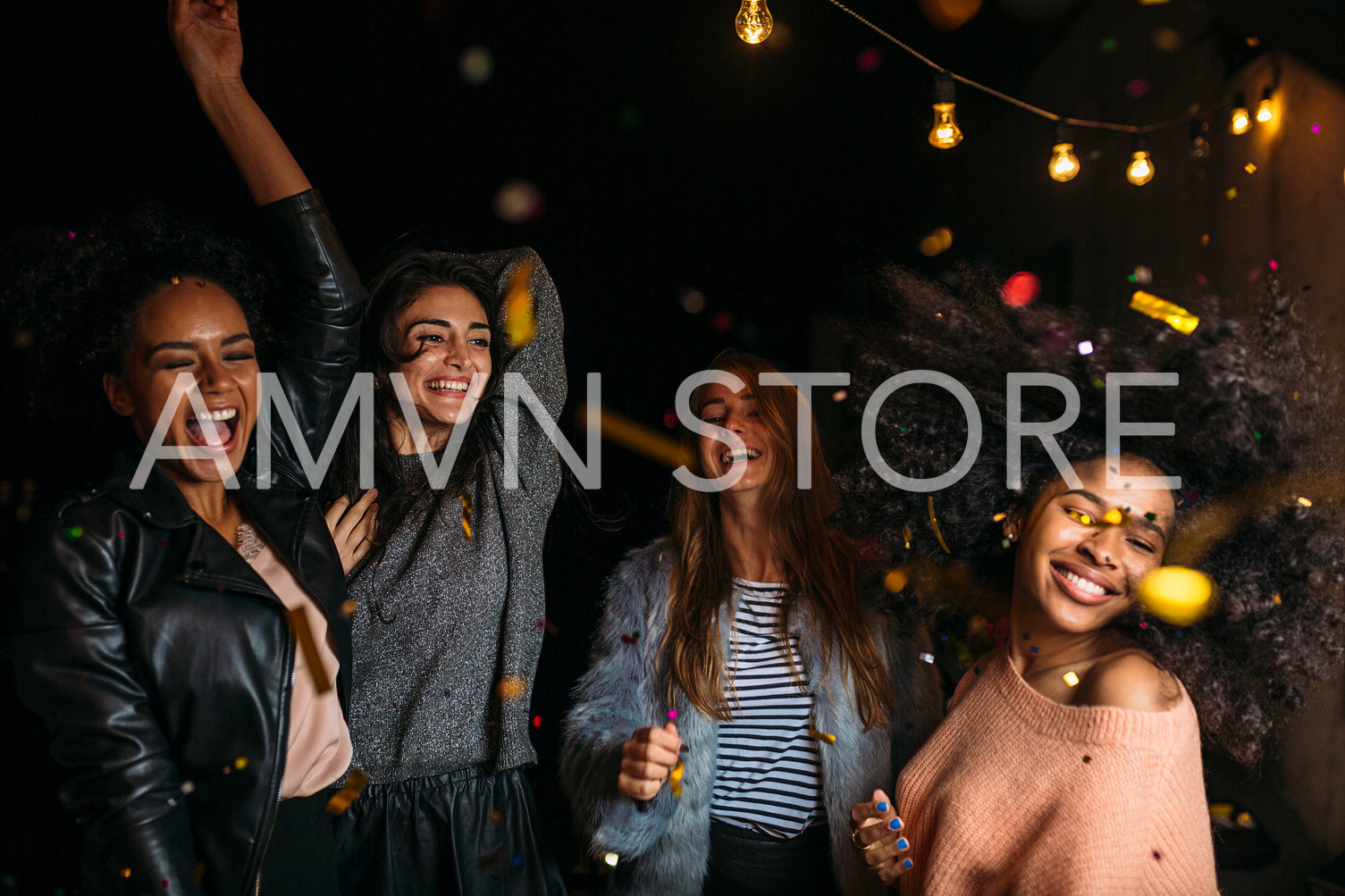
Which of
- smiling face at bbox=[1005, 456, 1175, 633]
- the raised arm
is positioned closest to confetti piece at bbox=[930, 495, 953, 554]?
smiling face at bbox=[1005, 456, 1175, 633]

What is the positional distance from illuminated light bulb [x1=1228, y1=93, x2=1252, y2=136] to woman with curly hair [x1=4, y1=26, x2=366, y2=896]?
2.51 meters

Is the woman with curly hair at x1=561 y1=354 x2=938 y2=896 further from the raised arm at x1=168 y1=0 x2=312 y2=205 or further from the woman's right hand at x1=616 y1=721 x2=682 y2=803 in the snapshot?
the raised arm at x1=168 y1=0 x2=312 y2=205

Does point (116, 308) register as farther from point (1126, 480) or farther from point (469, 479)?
point (1126, 480)

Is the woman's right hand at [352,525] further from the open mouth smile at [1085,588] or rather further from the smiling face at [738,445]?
the open mouth smile at [1085,588]

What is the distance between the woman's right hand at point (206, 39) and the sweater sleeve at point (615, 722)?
1.50 metres

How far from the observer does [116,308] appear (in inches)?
65.4

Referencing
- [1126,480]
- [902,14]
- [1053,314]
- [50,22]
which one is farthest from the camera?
[902,14]

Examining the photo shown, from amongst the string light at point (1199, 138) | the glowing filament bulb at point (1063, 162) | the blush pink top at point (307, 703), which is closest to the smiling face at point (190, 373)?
the blush pink top at point (307, 703)

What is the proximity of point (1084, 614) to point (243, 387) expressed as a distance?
166 centimetres

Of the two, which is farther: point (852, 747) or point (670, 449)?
point (670, 449)

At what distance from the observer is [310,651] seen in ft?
5.42

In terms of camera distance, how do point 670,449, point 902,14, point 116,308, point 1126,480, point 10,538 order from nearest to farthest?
point 1126,480 → point 116,308 → point 10,538 → point 902,14 → point 670,449

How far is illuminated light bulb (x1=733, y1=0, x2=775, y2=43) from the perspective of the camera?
2078mm

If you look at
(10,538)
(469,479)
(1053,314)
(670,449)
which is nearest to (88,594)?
(10,538)
